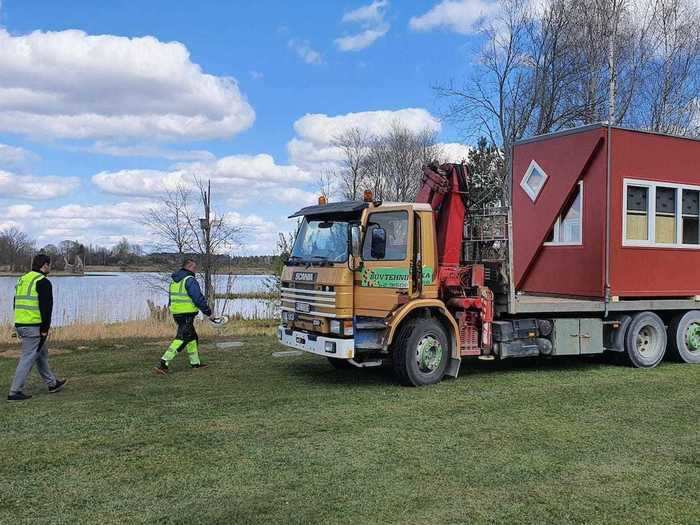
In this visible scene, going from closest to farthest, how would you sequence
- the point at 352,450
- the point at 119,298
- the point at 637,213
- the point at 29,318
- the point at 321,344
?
the point at 352,450
the point at 29,318
the point at 321,344
the point at 637,213
the point at 119,298

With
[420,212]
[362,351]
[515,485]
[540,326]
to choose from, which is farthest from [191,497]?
[540,326]

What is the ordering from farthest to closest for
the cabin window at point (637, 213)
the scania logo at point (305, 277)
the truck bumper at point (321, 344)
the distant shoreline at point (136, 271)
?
the distant shoreline at point (136, 271) < the cabin window at point (637, 213) < the scania logo at point (305, 277) < the truck bumper at point (321, 344)

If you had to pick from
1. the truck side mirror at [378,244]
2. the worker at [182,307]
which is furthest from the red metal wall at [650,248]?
the worker at [182,307]

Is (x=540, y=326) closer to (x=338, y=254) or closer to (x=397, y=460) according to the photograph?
(x=338, y=254)

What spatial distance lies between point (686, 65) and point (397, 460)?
25832 millimetres

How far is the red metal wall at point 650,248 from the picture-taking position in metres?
10.3

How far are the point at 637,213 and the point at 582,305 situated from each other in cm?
184

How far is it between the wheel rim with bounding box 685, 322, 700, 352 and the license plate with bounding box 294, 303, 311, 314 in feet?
22.2

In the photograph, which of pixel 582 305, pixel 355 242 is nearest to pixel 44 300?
pixel 355 242

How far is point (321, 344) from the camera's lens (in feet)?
28.5

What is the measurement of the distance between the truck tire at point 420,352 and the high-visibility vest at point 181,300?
3.46 metres

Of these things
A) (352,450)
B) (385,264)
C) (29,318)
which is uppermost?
(385,264)

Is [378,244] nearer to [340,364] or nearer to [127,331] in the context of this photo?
[340,364]

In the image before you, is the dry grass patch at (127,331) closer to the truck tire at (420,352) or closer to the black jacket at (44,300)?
the black jacket at (44,300)
